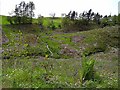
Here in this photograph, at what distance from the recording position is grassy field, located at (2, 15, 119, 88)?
2586 cm

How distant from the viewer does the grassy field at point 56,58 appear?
2586cm

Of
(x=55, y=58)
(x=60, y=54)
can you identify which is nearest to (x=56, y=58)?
(x=55, y=58)

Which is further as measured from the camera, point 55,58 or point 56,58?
point 56,58

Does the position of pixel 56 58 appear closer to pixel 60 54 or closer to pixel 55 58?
pixel 55 58

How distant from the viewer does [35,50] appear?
4784 centimetres

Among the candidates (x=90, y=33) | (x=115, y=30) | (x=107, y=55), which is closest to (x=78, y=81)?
(x=107, y=55)

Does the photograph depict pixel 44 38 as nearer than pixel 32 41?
No

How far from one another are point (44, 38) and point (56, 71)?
24.1m

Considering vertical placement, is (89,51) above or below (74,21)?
below

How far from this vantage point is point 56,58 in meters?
44.8

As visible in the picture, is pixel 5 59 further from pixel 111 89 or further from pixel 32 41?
pixel 111 89

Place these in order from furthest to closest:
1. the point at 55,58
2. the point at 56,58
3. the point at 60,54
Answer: the point at 60,54 → the point at 56,58 → the point at 55,58

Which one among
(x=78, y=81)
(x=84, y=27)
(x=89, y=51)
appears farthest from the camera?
(x=84, y=27)

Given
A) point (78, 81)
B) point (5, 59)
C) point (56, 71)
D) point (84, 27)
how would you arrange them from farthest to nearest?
point (84, 27)
point (5, 59)
point (56, 71)
point (78, 81)
